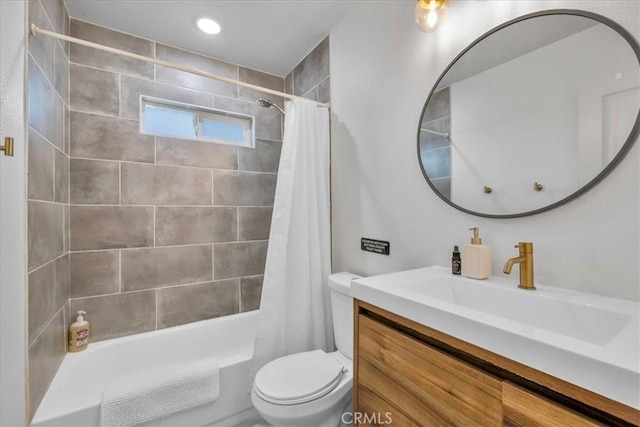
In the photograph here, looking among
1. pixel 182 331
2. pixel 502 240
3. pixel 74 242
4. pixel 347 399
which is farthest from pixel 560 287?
pixel 74 242

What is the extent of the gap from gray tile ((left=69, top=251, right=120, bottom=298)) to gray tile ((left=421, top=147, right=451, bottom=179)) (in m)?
2.03

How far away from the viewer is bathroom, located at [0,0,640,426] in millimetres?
962

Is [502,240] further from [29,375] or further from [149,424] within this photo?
[29,375]

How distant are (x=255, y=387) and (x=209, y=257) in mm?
1187

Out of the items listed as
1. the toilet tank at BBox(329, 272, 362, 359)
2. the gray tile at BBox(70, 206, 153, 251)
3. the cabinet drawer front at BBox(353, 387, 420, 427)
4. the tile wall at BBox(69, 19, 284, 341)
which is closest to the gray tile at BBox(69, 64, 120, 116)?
the tile wall at BBox(69, 19, 284, 341)

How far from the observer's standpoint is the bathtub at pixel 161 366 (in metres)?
1.25

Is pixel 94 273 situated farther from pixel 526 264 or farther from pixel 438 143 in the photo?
pixel 526 264

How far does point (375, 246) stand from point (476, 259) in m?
0.63

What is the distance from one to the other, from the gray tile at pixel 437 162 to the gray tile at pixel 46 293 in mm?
1772

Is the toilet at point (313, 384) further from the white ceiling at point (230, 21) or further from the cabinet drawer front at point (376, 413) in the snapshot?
the white ceiling at point (230, 21)

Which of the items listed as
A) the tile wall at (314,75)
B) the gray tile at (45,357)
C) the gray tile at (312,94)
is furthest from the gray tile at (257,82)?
the gray tile at (45,357)

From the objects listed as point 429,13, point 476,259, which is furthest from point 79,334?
point 429,13

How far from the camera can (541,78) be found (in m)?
0.97

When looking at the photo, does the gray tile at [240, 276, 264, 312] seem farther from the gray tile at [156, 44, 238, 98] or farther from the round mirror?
the round mirror
